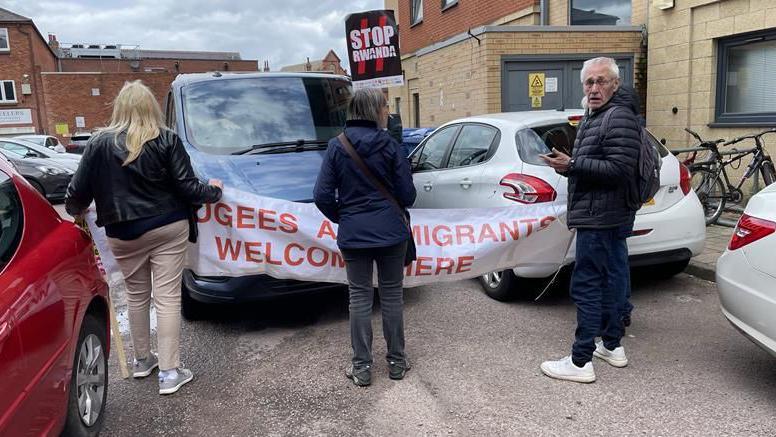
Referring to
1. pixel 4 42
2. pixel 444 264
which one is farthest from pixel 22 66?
pixel 444 264

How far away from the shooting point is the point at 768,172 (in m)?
7.41

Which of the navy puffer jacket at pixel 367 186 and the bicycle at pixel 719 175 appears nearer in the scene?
the navy puffer jacket at pixel 367 186

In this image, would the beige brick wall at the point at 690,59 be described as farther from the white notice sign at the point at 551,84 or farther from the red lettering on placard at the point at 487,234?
the red lettering on placard at the point at 487,234

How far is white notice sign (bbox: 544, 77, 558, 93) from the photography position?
408 inches

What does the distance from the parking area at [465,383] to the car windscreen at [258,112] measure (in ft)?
5.42

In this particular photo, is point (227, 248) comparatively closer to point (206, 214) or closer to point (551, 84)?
point (206, 214)

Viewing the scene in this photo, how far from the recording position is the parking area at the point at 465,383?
3182 millimetres

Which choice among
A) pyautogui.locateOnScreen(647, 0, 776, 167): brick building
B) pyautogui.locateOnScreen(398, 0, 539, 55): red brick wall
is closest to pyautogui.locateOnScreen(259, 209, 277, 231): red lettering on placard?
pyautogui.locateOnScreen(647, 0, 776, 167): brick building

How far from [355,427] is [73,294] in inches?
61.2

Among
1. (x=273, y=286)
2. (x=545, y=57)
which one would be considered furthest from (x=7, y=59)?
(x=273, y=286)

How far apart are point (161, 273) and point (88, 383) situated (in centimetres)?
76

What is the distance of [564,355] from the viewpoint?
13.1ft

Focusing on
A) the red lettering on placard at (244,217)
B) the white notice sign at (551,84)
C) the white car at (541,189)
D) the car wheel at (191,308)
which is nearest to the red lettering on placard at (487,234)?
the white car at (541,189)

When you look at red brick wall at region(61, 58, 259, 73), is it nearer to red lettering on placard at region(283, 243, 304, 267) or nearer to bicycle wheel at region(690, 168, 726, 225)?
bicycle wheel at region(690, 168, 726, 225)
